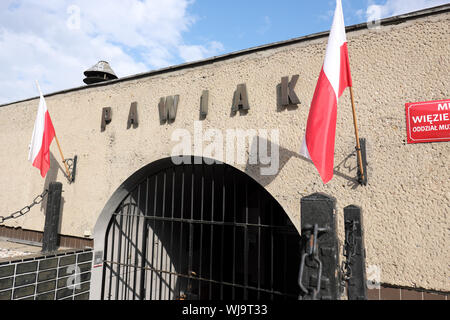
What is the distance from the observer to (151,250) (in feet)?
20.0

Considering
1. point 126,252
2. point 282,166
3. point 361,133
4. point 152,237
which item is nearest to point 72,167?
point 126,252

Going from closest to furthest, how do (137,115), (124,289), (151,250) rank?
1. (137,115)
2. (124,289)
3. (151,250)

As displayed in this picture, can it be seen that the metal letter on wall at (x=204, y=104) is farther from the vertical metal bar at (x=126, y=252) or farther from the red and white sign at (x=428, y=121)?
the red and white sign at (x=428, y=121)

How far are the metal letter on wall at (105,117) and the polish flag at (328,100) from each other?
12.9 ft

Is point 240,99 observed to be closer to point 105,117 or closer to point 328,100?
point 328,100

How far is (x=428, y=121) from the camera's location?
120 inches

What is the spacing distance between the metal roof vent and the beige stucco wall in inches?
79.6

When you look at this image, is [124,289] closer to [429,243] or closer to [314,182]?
[314,182]

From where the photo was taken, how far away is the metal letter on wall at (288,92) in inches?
148

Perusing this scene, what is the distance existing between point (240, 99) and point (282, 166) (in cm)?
117

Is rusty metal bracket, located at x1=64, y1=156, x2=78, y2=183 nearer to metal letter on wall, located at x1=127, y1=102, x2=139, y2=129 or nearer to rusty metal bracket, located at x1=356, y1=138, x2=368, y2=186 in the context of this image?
metal letter on wall, located at x1=127, y1=102, x2=139, y2=129

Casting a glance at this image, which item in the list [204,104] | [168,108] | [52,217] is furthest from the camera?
[52,217]
